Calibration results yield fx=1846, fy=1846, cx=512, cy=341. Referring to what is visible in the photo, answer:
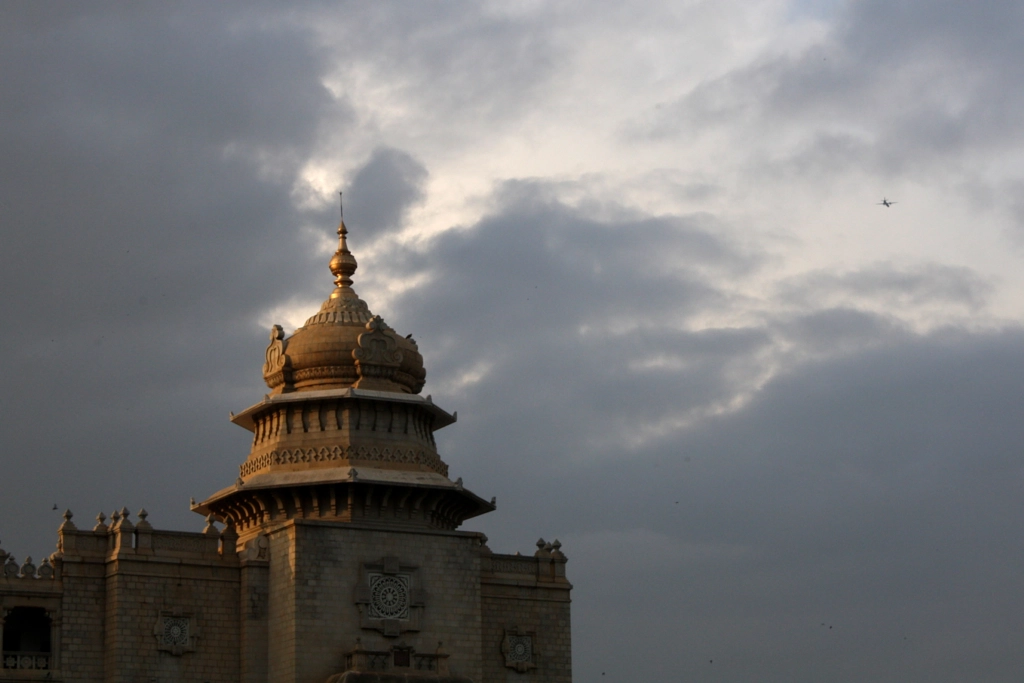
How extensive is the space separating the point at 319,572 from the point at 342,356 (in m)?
7.14

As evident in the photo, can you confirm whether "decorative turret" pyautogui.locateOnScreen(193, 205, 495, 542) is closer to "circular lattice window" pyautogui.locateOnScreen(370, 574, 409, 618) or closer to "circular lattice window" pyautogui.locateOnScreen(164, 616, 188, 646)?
"circular lattice window" pyautogui.locateOnScreen(370, 574, 409, 618)

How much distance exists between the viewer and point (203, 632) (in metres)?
49.4

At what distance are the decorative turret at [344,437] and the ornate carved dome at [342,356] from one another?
0.03 metres

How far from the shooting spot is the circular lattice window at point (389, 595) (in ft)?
165

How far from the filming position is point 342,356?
177 ft

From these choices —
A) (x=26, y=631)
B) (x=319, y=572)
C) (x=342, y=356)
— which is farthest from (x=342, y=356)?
(x=26, y=631)

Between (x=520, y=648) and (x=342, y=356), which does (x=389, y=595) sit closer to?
(x=520, y=648)

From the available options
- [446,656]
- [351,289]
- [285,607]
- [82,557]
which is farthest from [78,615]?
[351,289]

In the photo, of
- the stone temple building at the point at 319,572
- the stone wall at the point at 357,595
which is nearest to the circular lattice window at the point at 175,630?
the stone temple building at the point at 319,572

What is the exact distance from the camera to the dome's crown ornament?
176 feet

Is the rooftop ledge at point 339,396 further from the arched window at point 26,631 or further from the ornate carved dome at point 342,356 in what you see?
the arched window at point 26,631

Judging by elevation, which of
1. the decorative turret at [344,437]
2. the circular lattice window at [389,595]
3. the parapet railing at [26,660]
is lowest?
the parapet railing at [26,660]

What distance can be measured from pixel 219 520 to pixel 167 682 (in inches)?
267

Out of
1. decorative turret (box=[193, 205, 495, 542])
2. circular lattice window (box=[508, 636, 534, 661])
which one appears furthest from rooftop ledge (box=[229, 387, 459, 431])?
circular lattice window (box=[508, 636, 534, 661])
